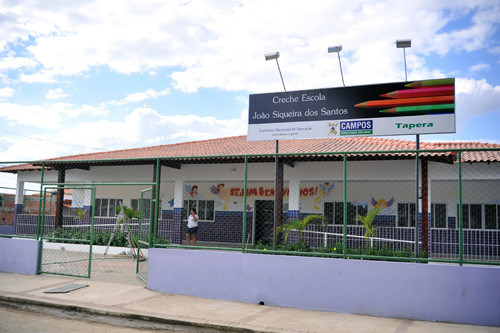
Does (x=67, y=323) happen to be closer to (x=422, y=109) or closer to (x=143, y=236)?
(x=143, y=236)

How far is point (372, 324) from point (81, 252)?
39.6ft

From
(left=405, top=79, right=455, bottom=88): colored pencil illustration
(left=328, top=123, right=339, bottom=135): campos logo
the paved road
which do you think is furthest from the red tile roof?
the paved road

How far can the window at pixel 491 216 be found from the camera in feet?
51.3

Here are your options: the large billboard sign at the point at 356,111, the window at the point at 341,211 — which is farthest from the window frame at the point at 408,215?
the large billboard sign at the point at 356,111

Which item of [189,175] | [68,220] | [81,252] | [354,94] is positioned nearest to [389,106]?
[354,94]

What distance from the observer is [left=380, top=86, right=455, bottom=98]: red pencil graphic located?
33.0ft

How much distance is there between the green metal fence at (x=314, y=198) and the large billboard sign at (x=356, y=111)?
1032 mm

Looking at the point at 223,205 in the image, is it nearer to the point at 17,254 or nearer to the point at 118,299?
the point at 17,254

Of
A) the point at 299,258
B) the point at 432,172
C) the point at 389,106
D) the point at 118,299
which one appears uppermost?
the point at 389,106

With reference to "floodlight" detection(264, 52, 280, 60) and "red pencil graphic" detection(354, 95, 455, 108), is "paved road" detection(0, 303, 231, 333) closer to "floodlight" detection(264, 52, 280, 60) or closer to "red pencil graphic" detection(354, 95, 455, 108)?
"red pencil graphic" detection(354, 95, 455, 108)

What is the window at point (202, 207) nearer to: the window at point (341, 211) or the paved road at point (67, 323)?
the window at point (341, 211)

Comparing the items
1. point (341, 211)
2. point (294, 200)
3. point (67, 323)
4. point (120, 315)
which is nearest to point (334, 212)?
point (341, 211)

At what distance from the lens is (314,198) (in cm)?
1731

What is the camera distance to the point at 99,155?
69.2 ft
